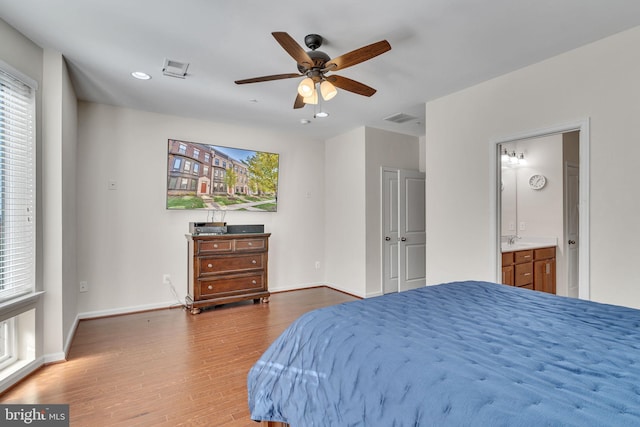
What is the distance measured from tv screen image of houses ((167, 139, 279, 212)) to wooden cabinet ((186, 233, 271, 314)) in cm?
63

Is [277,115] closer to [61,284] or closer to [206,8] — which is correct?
[206,8]

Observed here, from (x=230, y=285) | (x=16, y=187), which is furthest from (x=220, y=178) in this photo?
(x=16, y=187)

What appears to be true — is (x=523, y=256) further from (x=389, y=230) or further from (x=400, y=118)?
(x=400, y=118)

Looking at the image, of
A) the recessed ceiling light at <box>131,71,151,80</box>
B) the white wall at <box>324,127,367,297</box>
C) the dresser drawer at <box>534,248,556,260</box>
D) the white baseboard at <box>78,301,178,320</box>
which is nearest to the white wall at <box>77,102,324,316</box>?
the white baseboard at <box>78,301,178,320</box>

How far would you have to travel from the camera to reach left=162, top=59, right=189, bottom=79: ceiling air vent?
2.78 m

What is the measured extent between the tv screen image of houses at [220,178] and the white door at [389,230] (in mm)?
1814

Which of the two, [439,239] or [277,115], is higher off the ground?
[277,115]

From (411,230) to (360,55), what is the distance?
358cm

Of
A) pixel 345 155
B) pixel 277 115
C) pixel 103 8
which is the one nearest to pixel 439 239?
pixel 345 155

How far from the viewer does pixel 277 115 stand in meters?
4.28

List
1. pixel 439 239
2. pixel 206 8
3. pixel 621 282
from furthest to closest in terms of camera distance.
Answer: pixel 439 239
pixel 621 282
pixel 206 8

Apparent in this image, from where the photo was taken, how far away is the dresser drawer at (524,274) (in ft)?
11.3

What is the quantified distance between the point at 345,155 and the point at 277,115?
144 cm

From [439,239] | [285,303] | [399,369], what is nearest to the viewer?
[399,369]
